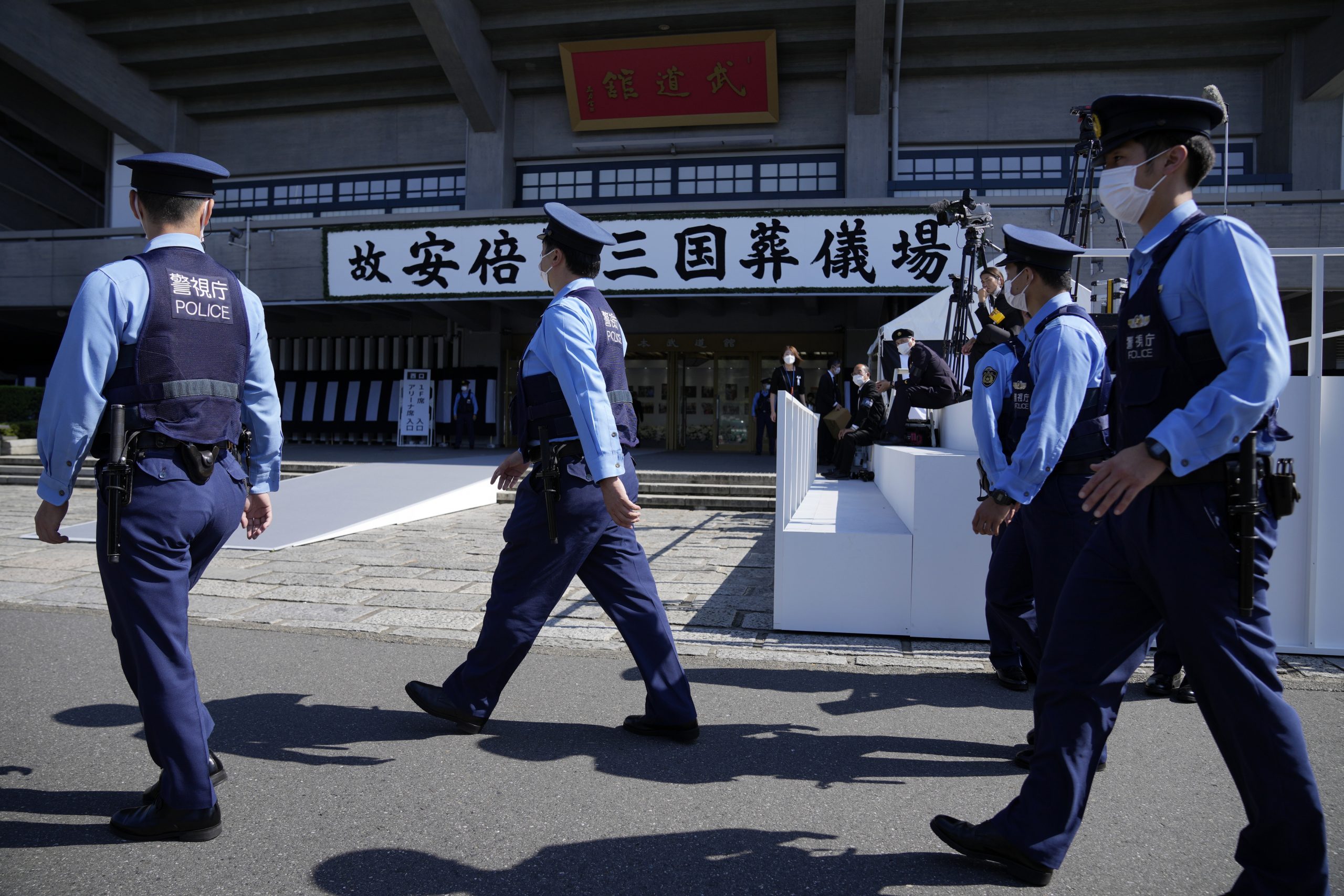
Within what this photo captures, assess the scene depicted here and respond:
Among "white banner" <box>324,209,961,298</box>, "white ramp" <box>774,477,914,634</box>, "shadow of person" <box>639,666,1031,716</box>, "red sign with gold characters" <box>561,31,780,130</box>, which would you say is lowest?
"shadow of person" <box>639,666,1031,716</box>

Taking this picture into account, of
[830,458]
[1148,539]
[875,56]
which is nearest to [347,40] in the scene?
[875,56]

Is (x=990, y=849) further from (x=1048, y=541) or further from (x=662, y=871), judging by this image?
(x=1048, y=541)

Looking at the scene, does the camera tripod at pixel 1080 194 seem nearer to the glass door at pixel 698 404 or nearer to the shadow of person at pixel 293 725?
the shadow of person at pixel 293 725

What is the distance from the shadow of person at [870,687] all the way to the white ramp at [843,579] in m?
0.66

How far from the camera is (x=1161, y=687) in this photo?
3607mm

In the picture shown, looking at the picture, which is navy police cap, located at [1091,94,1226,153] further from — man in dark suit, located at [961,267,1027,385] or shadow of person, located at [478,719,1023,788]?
man in dark suit, located at [961,267,1027,385]

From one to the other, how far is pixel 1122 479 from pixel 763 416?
14.7 m

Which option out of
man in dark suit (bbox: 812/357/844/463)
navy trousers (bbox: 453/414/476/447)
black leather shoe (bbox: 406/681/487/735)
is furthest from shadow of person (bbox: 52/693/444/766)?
navy trousers (bbox: 453/414/476/447)

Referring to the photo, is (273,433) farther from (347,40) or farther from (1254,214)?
(347,40)

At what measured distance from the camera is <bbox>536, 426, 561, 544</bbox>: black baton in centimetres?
285

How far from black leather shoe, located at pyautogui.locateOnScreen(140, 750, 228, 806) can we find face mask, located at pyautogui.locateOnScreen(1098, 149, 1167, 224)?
107 inches

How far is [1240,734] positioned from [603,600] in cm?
187

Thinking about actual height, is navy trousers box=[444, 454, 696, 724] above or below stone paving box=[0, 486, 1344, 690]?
above

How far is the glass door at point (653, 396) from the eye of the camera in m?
18.9
